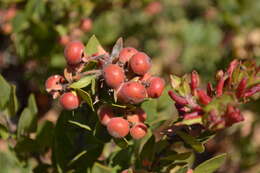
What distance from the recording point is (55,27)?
2.07 m

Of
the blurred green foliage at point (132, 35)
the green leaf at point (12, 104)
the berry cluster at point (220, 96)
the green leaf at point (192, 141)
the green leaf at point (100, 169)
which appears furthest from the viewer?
the blurred green foliage at point (132, 35)

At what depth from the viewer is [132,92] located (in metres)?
1.12

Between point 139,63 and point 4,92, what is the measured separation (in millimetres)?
595

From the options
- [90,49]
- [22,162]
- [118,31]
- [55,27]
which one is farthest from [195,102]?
[118,31]

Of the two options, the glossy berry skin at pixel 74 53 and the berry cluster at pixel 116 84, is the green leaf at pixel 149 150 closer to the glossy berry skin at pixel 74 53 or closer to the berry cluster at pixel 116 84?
the berry cluster at pixel 116 84

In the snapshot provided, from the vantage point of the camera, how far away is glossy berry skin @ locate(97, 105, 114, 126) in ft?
3.99

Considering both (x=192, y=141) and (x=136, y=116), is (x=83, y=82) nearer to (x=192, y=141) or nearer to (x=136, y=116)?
(x=136, y=116)

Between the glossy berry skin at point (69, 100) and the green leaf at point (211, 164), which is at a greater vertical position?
the glossy berry skin at point (69, 100)

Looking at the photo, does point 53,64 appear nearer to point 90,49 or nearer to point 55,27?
point 55,27

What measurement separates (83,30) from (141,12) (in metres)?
1.00

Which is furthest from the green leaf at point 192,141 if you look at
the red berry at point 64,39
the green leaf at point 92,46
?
the red berry at point 64,39

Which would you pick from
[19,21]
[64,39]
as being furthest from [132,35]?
[19,21]

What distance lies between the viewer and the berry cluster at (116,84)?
3.72ft

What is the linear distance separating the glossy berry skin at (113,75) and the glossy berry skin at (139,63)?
0.04m
